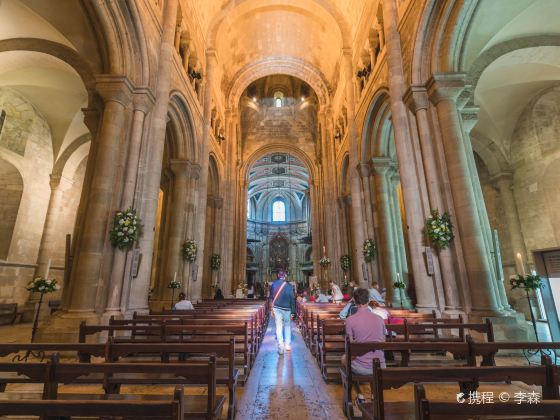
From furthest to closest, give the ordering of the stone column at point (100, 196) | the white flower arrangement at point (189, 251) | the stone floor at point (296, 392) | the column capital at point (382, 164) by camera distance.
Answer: the column capital at point (382, 164) < the white flower arrangement at point (189, 251) < the stone column at point (100, 196) < the stone floor at point (296, 392)

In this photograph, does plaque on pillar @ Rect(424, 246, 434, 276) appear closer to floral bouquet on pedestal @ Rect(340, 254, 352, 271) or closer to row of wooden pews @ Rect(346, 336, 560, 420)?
row of wooden pews @ Rect(346, 336, 560, 420)

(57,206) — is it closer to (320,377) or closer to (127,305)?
(127,305)

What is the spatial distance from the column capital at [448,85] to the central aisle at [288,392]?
757 cm

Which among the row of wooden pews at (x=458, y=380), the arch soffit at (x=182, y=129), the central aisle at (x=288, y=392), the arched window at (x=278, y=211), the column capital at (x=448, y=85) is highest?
the arched window at (x=278, y=211)

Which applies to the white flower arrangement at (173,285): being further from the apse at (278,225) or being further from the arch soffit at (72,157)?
the apse at (278,225)

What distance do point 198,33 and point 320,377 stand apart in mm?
15810

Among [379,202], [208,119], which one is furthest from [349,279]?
[208,119]

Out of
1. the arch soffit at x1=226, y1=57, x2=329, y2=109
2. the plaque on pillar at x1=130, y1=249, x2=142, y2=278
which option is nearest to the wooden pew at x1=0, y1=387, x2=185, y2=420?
the plaque on pillar at x1=130, y1=249, x2=142, y2=278

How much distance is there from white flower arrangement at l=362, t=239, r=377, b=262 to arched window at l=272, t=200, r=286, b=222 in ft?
103

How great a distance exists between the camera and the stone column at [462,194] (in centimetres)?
655

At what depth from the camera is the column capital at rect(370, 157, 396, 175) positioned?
42.9 ft

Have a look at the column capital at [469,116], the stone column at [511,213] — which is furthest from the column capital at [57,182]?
the stone column at [511,213]

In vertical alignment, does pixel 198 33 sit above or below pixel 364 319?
above

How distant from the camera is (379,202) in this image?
12.8 meters
